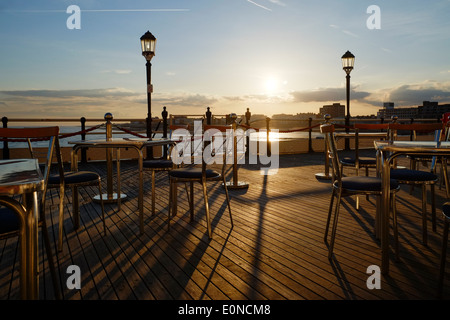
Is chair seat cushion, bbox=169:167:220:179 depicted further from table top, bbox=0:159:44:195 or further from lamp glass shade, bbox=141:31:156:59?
lamp glass shade, bbox=141:31:156:59

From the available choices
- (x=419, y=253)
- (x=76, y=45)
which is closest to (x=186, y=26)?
(x=76, y=45)

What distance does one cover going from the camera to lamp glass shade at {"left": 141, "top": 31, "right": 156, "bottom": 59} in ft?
22.1

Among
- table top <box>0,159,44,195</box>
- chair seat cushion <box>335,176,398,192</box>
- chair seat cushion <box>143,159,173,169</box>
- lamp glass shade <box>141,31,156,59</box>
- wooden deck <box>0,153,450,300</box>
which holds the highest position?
lamp glass shade <box>141,31,156,59</box>

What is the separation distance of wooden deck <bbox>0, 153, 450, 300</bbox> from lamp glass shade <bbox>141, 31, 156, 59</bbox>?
4138mm

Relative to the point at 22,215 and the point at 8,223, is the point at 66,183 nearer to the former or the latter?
the point at 8,223

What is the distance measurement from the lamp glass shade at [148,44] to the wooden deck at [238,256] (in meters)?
4.14

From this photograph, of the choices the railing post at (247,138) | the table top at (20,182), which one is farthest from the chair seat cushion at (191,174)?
the railing post at (247,138)

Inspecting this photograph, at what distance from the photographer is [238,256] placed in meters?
2.24

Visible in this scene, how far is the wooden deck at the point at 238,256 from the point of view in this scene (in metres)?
1.75

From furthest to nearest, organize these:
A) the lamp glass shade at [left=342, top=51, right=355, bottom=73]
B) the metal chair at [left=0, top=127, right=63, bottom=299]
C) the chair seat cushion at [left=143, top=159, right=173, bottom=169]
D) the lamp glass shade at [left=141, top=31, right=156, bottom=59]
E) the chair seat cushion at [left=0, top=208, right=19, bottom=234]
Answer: the lamp glass shade at [left=342, top=51, right=355, bottom=73], the lamp glass shade at [left=141, top=31, right=156, bottom=59], the chair seat cushion at [left=143, top=159, right=173, bottom=169], the chair seat cushion at [left=0, top=208, right=19, bottom=234], the metal chair at [left=0, top=127, right=63, bottom=299]

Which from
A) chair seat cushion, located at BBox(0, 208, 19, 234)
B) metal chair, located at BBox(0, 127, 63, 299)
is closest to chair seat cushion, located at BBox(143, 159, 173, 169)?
metal chair, located at BBox(0, 127, 63, 299)

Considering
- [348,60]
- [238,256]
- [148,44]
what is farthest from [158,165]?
[348,60]

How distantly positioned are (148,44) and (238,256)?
5810mm
